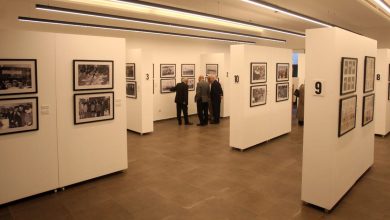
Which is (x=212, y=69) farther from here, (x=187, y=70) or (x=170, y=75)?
(x=170, y=75)

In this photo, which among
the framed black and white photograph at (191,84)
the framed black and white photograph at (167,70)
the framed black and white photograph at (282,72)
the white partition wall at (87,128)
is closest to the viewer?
the white partition wall at (87,128)

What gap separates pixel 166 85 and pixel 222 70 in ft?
7.36

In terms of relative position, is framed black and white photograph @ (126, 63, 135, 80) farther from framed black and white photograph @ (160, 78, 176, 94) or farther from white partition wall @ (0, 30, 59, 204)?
white partition wall @ (0, 30, 59, 204)

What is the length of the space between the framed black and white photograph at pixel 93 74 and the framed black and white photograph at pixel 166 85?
636cm

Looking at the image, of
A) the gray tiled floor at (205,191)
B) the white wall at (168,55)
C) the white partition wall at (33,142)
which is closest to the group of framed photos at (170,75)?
the white wall at (168,55)

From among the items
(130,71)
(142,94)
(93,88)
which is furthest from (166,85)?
(93,88)

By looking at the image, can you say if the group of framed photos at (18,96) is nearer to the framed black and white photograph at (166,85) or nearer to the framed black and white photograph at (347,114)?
the framed black and white photograph at (347,114)

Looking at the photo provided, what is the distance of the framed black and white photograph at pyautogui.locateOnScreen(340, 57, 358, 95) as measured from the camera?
4488 millimetres

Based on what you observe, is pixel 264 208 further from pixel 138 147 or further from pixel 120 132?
pixel 138 147

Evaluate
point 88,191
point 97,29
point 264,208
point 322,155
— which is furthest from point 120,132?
point 97,29

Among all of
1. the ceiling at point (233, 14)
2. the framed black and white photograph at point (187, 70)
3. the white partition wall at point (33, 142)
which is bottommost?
the white partition wall at point (33, 142)

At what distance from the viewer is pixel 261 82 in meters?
Result: 8.05

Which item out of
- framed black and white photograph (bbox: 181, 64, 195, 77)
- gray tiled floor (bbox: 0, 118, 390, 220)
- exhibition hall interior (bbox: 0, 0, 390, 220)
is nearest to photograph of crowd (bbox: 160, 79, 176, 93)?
framed black and white photograph (bbox: 181, 64, 195, 77)

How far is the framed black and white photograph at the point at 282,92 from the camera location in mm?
8772
